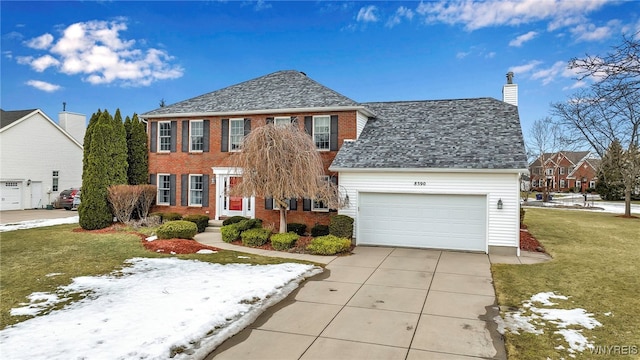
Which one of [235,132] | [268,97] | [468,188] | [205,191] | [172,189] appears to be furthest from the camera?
[172,189]

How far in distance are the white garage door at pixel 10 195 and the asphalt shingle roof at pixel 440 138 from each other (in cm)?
2515

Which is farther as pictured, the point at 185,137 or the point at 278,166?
the point at 185,137

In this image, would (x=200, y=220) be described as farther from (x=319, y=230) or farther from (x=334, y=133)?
(x=334, y=133)

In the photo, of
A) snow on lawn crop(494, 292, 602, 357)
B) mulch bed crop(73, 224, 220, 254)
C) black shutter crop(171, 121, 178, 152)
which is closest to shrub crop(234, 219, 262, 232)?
mulch bed crop(73, 224, 220, 254)

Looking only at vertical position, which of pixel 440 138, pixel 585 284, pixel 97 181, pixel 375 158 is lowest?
pixel 585 284

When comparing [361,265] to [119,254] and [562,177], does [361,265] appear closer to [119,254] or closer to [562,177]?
[119,254]

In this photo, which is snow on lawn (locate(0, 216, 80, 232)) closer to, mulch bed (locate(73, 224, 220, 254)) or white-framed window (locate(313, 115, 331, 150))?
mulch bed (locate(73, 224, 220, 254))

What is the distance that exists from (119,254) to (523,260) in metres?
12.2

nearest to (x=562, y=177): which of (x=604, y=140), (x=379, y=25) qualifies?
(x=604, y=140)

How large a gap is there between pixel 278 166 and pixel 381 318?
6997 millimetres

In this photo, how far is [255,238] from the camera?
13.1 metres

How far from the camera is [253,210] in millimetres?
16969

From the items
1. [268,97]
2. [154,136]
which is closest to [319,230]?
[268,97]

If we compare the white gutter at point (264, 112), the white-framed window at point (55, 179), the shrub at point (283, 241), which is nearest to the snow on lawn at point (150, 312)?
the shrub at point (283, 241)
